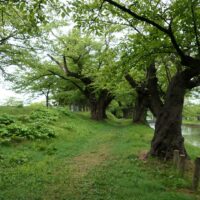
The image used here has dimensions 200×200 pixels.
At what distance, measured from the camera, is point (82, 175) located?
833 cm

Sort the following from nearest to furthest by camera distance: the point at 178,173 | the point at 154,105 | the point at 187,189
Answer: the point at 187,189, the point at 178,173, the point at 154,105

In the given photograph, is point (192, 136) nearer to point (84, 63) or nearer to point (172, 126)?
point (84, 63)

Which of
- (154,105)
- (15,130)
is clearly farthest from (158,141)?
(15,130)

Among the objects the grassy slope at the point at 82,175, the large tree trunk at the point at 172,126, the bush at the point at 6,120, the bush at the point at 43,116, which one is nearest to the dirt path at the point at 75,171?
the grassy slope at the point at 82,175

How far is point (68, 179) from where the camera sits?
7.80 m

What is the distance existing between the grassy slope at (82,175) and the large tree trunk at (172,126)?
2.90 ft

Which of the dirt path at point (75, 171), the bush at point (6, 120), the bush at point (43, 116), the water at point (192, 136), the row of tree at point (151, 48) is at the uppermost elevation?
the row of tree at point (151, 48)

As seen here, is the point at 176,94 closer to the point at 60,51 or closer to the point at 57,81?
the point at 60,51

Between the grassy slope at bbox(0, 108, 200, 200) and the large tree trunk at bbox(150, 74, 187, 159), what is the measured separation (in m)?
0.88

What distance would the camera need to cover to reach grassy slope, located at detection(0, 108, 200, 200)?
6562mm

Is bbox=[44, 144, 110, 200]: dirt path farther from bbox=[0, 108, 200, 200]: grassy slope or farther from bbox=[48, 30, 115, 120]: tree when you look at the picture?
bbox=[48, 30, 115, 120]: tree

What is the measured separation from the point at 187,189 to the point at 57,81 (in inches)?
1046

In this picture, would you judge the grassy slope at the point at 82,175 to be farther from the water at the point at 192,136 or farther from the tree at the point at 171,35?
the water at the point at 192,136

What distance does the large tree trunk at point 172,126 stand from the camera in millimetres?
11195
